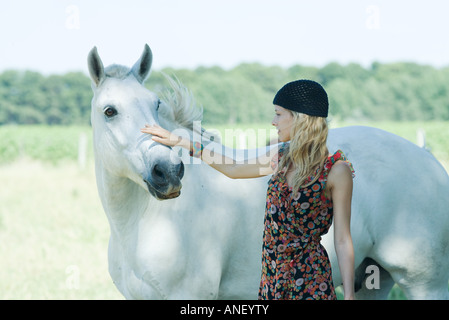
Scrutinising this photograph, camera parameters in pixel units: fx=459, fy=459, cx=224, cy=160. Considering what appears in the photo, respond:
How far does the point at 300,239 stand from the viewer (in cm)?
221

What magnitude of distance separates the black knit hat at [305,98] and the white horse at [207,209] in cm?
75

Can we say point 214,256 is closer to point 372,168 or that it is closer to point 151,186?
point 151,186

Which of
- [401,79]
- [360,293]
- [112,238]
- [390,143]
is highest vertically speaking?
[401,79]

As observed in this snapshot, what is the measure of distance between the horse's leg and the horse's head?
1.94 metres

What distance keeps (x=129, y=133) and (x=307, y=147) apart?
113cm

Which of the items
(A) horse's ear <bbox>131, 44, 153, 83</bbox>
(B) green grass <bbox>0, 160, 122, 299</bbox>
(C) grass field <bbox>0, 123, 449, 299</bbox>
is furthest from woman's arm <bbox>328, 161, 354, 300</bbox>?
(B) green grass <bbox>0, 160, 122, 299</bbox>

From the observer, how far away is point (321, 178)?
2.13 m

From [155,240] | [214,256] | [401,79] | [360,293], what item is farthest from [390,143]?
[401,79]

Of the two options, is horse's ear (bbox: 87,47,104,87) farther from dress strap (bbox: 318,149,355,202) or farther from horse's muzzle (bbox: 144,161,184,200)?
dress strap (bbox: 318,149,355,202)

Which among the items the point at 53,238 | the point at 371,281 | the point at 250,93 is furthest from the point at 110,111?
the point at 250,93

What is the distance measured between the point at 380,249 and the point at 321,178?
5.74 feet

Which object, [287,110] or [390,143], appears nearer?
[287,110]

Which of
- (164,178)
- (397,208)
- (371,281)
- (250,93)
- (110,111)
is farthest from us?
(250,93)

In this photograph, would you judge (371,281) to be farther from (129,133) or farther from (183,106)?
(129,133)
